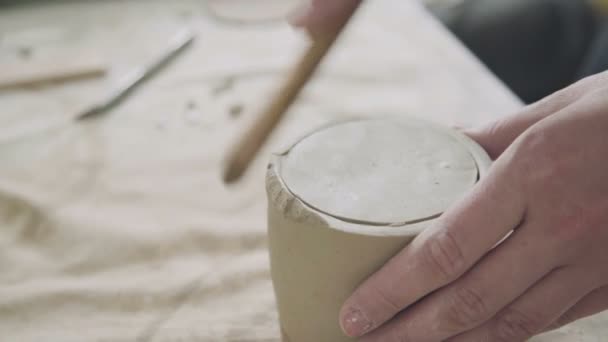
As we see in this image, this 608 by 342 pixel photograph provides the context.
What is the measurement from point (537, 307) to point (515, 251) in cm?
7

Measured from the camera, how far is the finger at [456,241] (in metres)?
0.53

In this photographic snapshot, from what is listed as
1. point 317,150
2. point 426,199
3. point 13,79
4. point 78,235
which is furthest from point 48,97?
point 426,199

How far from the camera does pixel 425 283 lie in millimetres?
545

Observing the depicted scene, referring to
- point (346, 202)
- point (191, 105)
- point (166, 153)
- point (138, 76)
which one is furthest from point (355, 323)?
point (138, 76)

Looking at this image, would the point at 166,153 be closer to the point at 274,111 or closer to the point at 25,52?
the point at 274,111

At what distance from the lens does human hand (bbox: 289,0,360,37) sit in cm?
70

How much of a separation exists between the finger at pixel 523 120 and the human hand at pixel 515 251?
0.11 metres

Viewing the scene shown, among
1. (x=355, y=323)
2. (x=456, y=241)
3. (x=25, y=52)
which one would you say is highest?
(x=456, y=241)

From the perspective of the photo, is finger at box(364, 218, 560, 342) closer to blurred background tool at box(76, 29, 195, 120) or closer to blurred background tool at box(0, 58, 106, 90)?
blurred background tool at box(76, 29, 195, 120)

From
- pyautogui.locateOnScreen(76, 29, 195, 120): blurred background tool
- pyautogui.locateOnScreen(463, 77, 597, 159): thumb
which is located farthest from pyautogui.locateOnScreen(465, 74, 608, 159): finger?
pyautogui.locateOnScreen(76, 29, 195, 120): blurred background tool

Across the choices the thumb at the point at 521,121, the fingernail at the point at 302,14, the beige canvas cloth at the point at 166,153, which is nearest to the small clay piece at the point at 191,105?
the beige canvas cloth at the point at 166,153

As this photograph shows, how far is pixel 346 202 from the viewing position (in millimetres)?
594

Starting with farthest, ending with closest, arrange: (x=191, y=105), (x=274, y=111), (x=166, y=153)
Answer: (x=191, y=105) → (x=166, y=153) → (x=274, y=111)

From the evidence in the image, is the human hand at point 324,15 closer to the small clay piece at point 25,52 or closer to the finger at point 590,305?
the finger at point 590,305
